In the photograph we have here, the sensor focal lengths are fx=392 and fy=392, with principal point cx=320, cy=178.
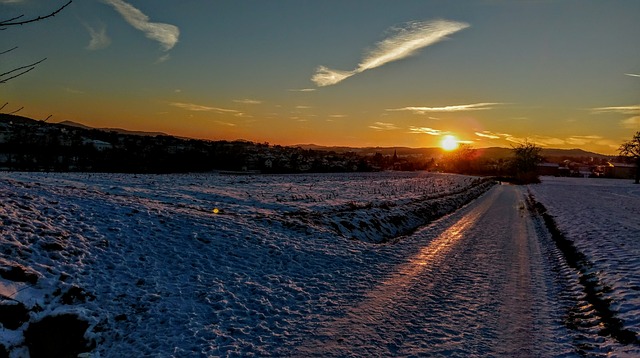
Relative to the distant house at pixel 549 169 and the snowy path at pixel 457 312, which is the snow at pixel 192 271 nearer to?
the snowy path at pixel 457 312

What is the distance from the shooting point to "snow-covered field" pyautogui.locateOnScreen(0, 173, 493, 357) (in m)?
6.56

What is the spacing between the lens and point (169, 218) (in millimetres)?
12969

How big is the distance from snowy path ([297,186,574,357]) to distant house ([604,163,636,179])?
157780 mm

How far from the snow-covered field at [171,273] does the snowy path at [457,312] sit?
65cm

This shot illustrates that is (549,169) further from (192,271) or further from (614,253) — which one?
(192,271)

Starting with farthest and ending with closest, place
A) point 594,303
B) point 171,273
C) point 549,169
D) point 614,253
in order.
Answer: point 549,169 < point 614,253 < point 171,273 < point 594,303

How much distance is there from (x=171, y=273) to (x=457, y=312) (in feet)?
21.0

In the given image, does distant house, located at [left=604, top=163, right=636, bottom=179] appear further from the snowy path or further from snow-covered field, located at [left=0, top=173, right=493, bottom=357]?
snow-covered field, located at [left=0, top=173, right=493, bottom=357]

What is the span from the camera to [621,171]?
141 m

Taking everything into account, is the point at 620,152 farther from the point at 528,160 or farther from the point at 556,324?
the point at 556,324

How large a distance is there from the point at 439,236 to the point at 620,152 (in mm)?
93895

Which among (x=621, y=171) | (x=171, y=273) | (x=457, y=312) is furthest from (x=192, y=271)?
(x=621, y=171)

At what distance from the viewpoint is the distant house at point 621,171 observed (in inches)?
5344

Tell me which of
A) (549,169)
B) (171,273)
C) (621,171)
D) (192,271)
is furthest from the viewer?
(549,169)
